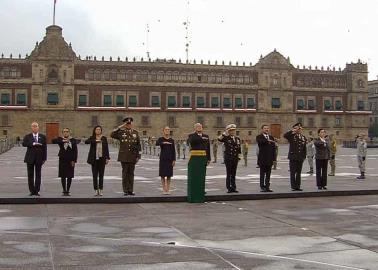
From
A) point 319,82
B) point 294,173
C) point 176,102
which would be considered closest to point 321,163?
point 294,173

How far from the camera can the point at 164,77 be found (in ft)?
260

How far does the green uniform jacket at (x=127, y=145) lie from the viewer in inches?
509

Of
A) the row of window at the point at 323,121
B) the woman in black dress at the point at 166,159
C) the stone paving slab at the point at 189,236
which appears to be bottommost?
the stone paving slab at the point at 189,236

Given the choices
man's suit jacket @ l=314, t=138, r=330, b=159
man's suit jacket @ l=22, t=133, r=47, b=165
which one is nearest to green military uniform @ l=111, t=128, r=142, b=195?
man's suit jacket @ l=22, t=133, r=47, b=165

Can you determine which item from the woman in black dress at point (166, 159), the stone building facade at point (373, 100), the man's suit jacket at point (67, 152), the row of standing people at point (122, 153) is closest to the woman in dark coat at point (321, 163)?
the row of standing people at point (122, 153)

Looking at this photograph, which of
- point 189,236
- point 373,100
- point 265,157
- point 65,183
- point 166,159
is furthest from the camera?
point 373,100

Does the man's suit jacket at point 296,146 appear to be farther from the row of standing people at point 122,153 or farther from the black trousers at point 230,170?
the black trousers at point 230,170

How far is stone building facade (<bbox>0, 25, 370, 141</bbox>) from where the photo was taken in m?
74.8

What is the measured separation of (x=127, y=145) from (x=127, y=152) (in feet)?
0.53

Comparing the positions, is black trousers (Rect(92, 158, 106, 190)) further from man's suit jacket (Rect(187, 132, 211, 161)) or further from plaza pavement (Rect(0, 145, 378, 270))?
man's suit jacket (Rect(187, 132, 211, 161))

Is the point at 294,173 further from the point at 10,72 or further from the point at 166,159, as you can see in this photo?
the point at 10,72

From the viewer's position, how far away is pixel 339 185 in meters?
16.2

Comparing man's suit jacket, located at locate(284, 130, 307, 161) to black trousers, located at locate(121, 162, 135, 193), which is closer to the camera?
black trousers, located at locate(121, 162, 135, 193)

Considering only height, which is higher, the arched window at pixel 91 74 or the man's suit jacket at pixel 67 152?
the arched window at pixel 91 74
